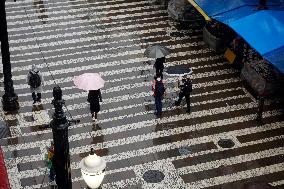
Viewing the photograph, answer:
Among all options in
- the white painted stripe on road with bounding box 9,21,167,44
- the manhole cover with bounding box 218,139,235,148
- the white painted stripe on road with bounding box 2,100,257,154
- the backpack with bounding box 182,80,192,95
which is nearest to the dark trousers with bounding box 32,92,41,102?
the white painted stripe on road with bounding box 2,100,257,154

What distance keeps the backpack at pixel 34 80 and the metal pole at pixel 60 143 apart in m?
10.4

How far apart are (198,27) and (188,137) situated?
8.43 m

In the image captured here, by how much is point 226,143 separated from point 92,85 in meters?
4.67

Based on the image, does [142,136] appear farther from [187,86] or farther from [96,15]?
[96,15]

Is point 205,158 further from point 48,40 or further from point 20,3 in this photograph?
point 20,3

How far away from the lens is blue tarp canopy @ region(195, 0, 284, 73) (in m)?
16.8

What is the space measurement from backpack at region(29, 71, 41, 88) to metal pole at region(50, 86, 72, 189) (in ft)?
34.2

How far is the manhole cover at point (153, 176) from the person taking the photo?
1461cm

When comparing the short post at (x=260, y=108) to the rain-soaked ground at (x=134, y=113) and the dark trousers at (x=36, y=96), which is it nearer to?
the rain-soaked ground at (x=134, y=113)

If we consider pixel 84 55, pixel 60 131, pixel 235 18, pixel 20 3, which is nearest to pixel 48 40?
pixel 84 55

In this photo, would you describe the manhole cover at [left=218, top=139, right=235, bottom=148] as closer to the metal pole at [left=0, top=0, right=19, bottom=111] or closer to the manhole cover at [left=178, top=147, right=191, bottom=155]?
the manhole cover at [left=178, top=147, right=191, bottom=155]

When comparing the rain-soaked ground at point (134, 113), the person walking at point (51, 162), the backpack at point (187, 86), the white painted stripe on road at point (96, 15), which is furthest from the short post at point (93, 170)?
the white painted stripe on road at point (96, 15)

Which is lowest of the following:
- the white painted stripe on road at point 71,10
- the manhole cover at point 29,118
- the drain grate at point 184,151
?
the drain grate at point 184,151

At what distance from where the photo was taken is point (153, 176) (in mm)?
14773
